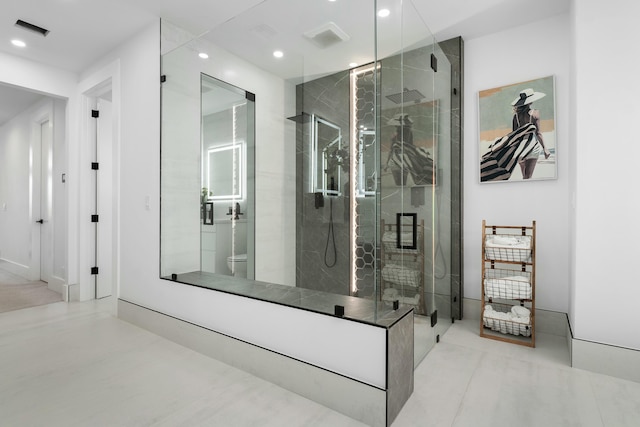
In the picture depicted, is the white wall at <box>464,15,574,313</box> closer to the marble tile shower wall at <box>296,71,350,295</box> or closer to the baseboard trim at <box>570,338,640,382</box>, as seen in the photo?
the baseboard trim at <box>570,338,640,382</box>

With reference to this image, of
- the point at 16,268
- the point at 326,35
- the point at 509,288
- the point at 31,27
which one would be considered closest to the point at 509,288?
the point at 509,288

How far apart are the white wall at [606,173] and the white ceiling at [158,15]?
623mm

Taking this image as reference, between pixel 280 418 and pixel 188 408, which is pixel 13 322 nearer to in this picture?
pixel 188 408

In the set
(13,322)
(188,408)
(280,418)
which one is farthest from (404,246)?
(13,322)

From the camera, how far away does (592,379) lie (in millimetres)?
1938

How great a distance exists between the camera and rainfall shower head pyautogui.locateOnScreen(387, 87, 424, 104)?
1896 millimetres

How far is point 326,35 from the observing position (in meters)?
2.19

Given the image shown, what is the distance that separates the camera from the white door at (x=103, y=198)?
3.86 meters

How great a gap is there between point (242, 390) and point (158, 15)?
9.61 feet

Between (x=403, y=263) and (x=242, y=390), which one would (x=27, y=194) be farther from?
(x=403, y=263)

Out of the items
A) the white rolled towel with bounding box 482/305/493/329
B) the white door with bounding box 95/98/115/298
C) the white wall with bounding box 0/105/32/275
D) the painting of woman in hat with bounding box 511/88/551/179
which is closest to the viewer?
the white rolled towel with bounding box 482/305/493/329

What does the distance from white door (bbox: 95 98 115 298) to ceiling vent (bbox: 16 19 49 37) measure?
3.33 feet

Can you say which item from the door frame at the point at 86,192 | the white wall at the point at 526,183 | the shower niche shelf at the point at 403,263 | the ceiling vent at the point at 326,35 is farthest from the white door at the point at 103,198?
the white wall at the point at 526,183

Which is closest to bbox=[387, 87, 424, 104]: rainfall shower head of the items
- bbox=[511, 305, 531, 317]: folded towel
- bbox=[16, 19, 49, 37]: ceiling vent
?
bbox=[511, 305, 531, 317]: folded towel
